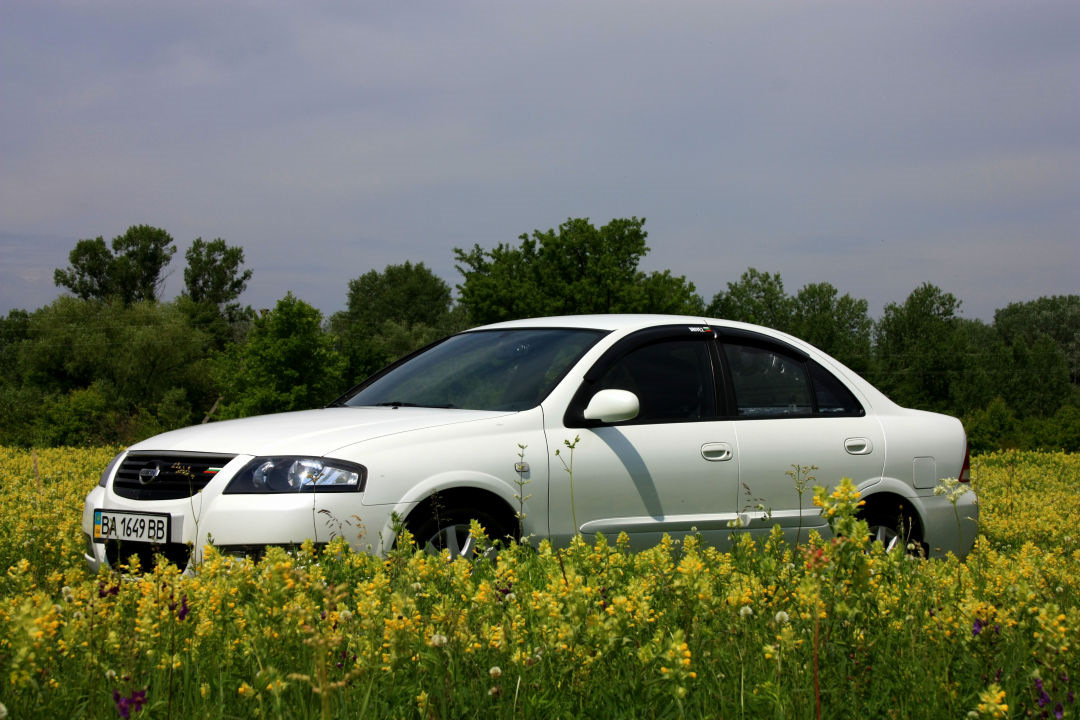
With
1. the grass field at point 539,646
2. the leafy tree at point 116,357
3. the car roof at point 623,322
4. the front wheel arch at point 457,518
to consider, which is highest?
the leafy tree at point 116,357

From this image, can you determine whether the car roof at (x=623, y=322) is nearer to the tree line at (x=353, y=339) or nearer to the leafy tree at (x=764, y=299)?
the tree line at (x=353, y=339)

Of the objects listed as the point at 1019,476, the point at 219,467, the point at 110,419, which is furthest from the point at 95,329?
the point at 219,467

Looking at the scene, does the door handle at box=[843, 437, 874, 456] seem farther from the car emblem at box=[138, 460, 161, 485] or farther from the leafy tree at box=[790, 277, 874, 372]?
the leafy tree at box=[790, 277, 874, 372]

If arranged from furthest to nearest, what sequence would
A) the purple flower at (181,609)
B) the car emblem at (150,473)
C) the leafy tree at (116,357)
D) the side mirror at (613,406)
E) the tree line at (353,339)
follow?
the leafy tree at (116,357) → the tree line at (353,339) → the side mirror at (613,406) → the car emblem at (150,473) → the purple flower at (181,609)

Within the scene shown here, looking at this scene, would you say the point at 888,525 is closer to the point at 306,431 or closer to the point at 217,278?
the point at 306,431

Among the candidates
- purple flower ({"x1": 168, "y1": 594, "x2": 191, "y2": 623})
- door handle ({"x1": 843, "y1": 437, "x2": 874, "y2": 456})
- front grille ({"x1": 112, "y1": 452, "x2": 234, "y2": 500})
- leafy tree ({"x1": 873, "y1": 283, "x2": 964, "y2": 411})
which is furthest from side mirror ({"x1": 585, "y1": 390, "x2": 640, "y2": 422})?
leafy tree ({"x1": 873, "y1": 283, "x2": 964, "y2": 411})

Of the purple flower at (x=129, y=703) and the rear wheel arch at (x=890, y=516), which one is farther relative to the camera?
the rear wheel arch at (x=890, y=516)

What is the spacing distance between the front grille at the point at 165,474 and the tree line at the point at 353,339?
24659mm

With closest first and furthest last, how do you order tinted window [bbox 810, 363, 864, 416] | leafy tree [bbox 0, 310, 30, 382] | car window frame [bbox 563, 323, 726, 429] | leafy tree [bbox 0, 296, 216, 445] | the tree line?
car window frame [bbox 563, 323, 726, 429] < tinted window [bbox 810, 363, 864, 416] < the tree line < leafy tree [bbox 0, 296, 216, 445] < leafy tree [bbox 0, 310, 30, 382]

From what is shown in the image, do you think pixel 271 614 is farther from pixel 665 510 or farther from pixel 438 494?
pixel 665 510

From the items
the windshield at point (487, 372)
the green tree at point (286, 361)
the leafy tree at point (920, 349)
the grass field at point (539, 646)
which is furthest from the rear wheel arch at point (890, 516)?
the leafy tree at point (920, 349)

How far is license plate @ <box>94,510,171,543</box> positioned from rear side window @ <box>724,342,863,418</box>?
3.26 metres

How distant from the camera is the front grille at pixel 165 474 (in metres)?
4.94

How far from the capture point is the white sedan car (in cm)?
477
